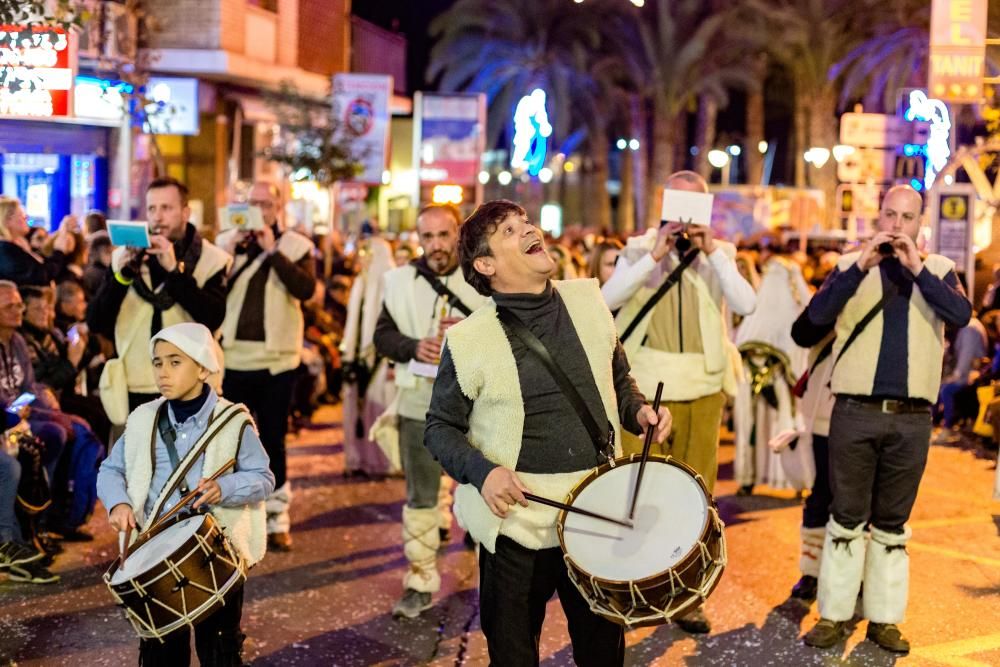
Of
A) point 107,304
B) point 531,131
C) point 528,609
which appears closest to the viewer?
point 528,609

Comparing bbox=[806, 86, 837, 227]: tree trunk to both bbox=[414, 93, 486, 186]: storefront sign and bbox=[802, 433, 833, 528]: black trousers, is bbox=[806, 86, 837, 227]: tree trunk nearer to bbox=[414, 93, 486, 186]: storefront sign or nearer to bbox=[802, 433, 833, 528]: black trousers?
bbox=[414, 93, 486, 186]: storefront sign

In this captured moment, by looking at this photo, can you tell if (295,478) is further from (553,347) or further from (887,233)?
(553,347)

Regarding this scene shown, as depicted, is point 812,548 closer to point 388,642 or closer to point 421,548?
point 421,548

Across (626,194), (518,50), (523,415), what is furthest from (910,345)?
(626,194)

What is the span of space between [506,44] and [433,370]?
30.2 meters

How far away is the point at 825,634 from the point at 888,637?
29cm

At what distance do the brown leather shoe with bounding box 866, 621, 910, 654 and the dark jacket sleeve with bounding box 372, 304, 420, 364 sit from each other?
2.60 m

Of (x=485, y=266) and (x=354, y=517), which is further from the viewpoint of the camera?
(x=354, y=517)

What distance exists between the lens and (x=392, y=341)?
7.41m

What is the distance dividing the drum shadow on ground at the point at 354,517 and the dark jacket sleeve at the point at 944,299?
444cm

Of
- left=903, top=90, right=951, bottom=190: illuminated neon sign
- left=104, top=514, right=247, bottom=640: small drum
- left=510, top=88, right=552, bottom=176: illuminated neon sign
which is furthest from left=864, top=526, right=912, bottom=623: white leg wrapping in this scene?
left=510, top=88, right=552, bottom=176: illuminated neon sign

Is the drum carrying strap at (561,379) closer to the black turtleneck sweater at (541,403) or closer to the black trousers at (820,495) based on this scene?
the black turtleneck sweater at (541,403)

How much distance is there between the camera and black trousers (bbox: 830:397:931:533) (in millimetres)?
6504

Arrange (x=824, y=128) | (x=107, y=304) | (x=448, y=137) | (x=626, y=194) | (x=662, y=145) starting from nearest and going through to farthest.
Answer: (x=107, y=304) < (x=448, y=137) < (x=824, y=128) < (x=662, y=145) < (x=626, y=194)
